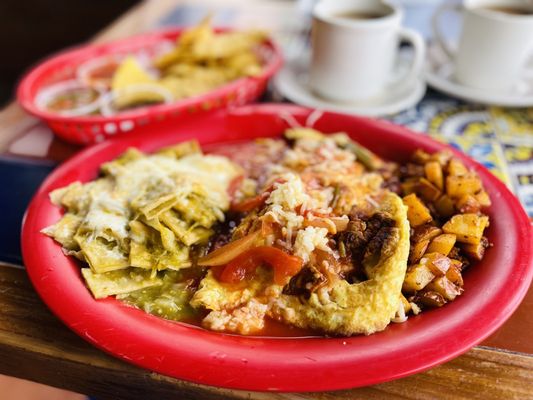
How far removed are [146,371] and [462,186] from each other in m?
1.05

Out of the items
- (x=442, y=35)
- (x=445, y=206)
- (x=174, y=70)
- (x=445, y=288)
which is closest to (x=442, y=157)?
(x=445, y=206)

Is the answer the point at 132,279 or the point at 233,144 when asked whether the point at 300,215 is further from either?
the point at 233,144

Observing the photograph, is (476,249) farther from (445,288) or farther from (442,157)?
(442,157)

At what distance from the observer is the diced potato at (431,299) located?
1273 mm

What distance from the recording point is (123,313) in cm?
125

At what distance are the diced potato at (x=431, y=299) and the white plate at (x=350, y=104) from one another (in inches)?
44.3

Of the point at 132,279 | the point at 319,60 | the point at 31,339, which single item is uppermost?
the point at 319,60

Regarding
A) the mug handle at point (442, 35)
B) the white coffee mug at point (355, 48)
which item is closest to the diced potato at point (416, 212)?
the white coffee mug at point (355, 48)

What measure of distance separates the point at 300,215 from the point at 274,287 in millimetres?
216

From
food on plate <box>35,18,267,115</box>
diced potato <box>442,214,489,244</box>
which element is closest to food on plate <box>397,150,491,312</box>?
diced potato <box>442,214,489,244</box>

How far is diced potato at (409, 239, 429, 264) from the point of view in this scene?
1381 millimetres

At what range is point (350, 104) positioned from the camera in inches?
93.4

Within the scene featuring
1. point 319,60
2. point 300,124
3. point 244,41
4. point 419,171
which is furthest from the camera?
point 244,41

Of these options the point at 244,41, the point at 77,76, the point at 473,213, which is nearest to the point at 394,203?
the point at 473,213
